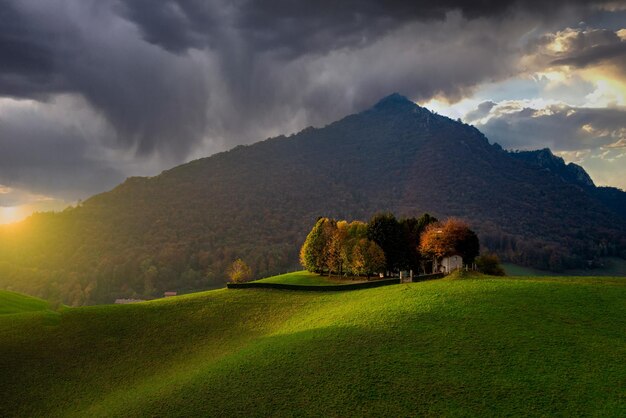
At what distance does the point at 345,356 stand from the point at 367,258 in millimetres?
46284

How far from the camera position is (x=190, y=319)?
56.9 metres

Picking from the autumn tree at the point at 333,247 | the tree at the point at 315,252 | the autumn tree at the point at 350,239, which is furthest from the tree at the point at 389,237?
the tree at the point at 315,252

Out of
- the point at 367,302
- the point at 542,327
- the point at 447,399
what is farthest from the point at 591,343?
the point at 367,302

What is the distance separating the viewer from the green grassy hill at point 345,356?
96.4 ft

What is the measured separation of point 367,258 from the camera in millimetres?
81812

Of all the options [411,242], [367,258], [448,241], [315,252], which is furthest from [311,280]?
[448,241]

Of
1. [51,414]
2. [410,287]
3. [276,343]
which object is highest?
[410,287]

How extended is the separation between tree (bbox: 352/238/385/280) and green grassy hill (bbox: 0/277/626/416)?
21376mm

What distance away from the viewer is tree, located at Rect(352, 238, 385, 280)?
81.5 meters

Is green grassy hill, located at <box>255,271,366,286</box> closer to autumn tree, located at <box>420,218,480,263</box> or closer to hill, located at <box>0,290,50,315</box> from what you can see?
autumn tree, located at <box>420,218,480,263</box>

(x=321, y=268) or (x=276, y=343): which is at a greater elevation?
(x=321, y=268)

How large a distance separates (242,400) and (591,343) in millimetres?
29365

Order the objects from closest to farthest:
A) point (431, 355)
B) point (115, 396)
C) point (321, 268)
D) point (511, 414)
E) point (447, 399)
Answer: point (511, 414), point (447, 399), point (431, 355), point (115, 396), point (321, 268)

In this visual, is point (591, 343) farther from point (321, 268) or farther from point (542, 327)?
point (321, 268)
